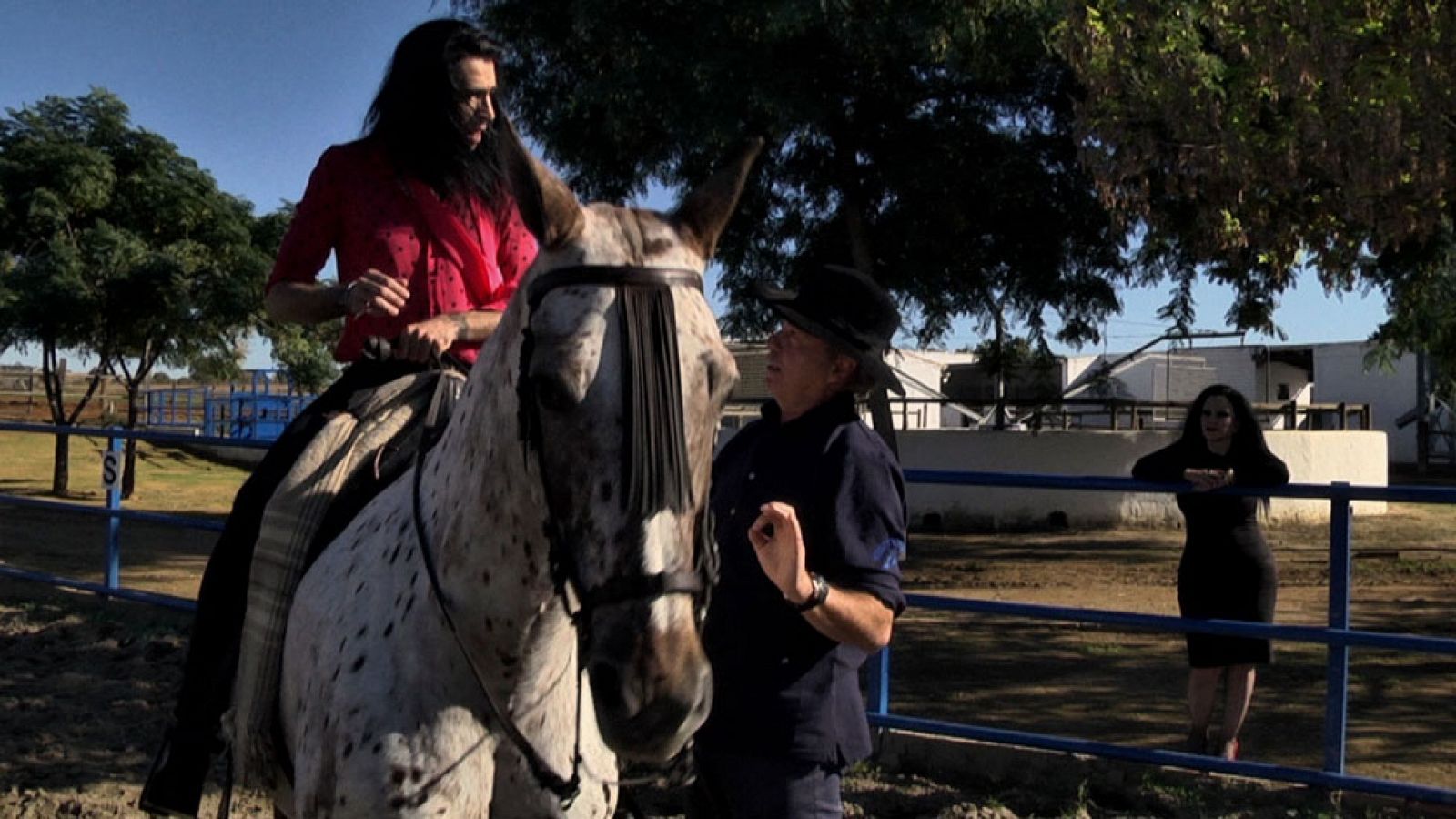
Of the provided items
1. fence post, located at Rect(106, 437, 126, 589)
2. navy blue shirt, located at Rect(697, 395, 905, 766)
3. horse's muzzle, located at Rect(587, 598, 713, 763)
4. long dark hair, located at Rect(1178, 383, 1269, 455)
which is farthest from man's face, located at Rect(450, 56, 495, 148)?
fence post, located at Rect(106, 437, 126, 589)

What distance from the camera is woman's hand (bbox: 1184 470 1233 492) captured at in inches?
209

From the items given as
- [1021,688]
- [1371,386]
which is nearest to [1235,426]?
[1021,688]

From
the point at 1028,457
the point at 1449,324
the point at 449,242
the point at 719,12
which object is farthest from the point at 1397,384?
the point at 449,242

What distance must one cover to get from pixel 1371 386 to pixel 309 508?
42.8 meters

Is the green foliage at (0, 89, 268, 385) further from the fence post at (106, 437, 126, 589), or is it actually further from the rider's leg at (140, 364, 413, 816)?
the rider's leg at (140, 364, 413, 816)

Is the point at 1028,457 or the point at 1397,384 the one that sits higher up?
the point at 1397,384

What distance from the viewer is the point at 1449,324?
1240 cm

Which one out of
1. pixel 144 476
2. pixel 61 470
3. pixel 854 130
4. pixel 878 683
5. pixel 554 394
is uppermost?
pixel 854 130

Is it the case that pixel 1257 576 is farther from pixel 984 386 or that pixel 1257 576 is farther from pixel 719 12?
pixel 984 386

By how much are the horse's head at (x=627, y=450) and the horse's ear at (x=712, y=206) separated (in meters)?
0.15

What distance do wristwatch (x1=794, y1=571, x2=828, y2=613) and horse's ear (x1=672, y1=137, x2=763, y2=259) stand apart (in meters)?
0.66

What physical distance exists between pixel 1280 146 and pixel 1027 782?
5.22 metres

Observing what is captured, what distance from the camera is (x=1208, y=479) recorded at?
5.37 metres

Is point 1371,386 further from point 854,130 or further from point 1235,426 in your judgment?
point 1235,426
